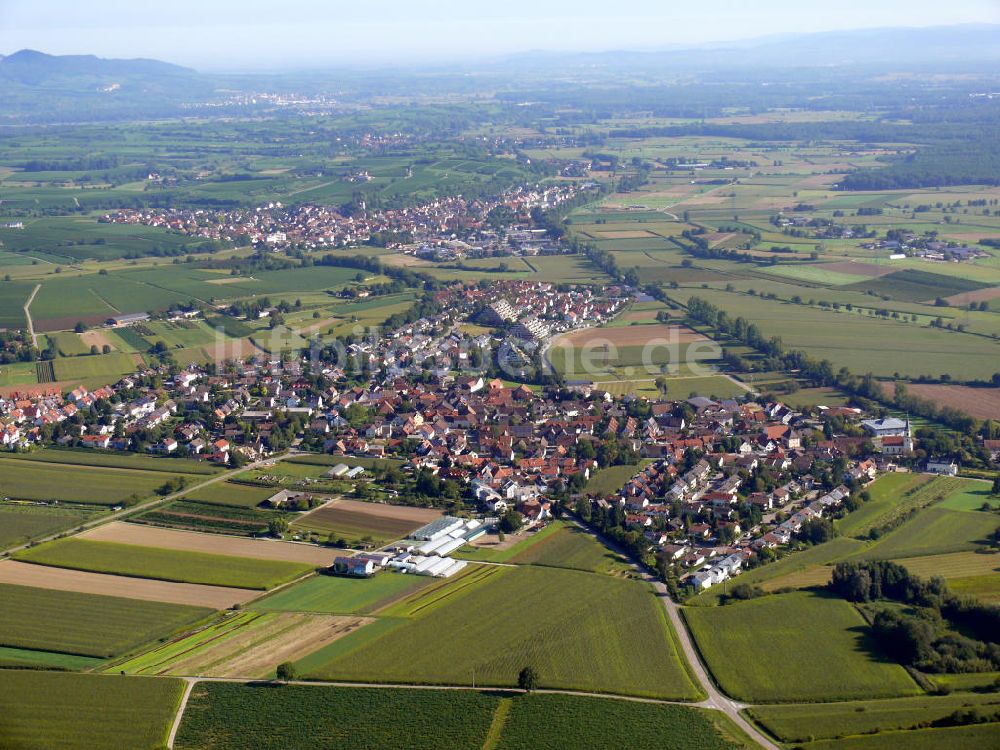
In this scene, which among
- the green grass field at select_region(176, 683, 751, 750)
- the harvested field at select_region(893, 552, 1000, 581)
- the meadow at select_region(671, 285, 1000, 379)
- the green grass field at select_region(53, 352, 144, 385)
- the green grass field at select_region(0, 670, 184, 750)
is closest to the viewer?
the green grass field at select_region(176, 683, 751, 750)

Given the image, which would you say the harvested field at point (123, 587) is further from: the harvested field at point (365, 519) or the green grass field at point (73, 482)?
the green grass field at point (73, 482)

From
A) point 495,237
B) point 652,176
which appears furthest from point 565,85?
point 495,237

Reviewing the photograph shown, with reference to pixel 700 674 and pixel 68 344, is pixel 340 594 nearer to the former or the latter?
pixel 700 674

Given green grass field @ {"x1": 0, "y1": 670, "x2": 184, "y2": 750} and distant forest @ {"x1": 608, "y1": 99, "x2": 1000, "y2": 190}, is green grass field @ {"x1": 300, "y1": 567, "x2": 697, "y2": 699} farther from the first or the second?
distant forest @ {"x1": 608, "y1": 99, "x2": 1000, "y2": 190}

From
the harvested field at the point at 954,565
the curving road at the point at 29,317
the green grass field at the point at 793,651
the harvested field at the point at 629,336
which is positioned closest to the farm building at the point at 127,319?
the curving road at the point at 29,317

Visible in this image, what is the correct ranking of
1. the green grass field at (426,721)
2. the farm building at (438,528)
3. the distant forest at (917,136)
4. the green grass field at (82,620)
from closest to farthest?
the green grass field at (426,721) → the green grass field at (82,620) → the farm building at (438,528) → the distant forest at (917,136)

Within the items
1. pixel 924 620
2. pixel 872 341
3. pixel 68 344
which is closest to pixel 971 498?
pixel 924 620

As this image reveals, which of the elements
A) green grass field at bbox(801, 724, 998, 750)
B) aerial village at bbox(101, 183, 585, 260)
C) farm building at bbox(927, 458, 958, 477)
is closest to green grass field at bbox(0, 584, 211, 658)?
green grass field at bbox(801, 724, 998, 750)
